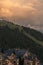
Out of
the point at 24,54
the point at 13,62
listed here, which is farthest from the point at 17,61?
the point at 24,54

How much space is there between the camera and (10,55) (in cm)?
15312

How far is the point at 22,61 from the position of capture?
157875 millimetres

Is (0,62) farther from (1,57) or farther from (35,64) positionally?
(35,64)

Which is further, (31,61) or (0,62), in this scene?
(31,61)

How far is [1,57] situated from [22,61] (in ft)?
42.2

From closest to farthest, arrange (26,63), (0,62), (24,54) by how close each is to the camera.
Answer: (0,62) < (26,63) < (24,54)

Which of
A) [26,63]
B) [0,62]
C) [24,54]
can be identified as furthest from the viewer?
[24,54]

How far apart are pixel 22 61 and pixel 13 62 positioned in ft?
29.6

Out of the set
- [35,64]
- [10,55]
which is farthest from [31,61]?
[10,55]

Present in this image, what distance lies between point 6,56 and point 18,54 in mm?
15960

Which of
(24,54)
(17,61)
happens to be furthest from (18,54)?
(17,61)

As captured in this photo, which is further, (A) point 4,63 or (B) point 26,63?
(B) point 26,63

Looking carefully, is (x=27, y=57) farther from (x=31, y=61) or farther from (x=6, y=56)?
(x=6, y=56)

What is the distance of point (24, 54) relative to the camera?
168375mm
